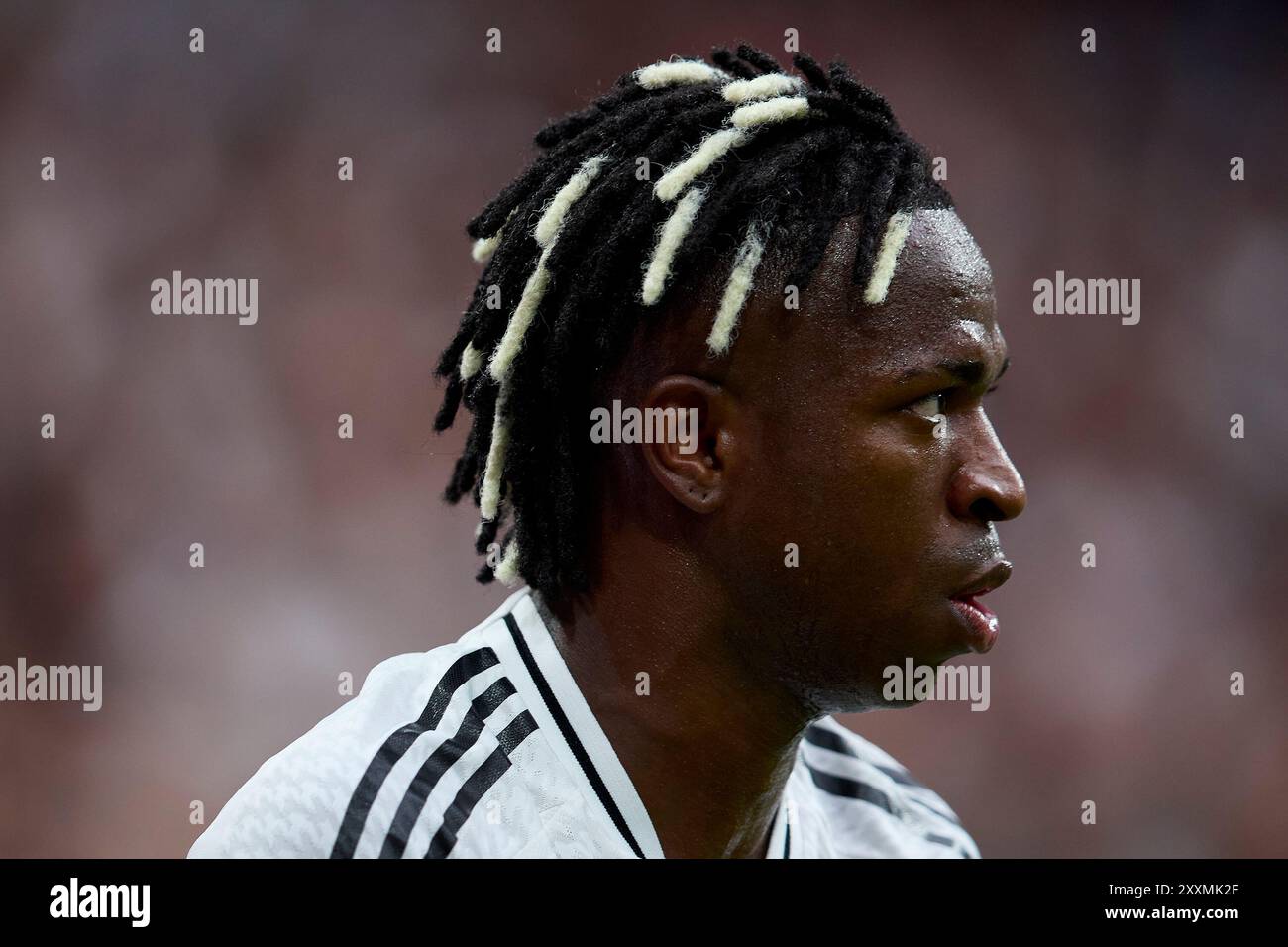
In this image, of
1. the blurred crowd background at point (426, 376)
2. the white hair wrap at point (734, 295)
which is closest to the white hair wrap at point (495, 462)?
the white hair wrap at point (734, 295)

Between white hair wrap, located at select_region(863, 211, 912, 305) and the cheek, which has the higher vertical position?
white hair wrap, located at select_region(863, 211, 912, 305)

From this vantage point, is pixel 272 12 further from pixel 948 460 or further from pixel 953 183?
pixel 948 460

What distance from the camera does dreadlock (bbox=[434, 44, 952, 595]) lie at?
7.10ft

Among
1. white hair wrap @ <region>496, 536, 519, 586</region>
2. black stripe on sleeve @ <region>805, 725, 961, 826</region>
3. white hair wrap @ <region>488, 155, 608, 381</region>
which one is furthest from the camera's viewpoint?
black stripe on sleeve @ <region>805, 725, 961, 826</region>

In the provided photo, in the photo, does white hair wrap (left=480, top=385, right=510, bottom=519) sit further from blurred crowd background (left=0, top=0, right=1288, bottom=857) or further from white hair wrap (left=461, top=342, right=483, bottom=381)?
blurred crowd background (left=0, top=0, right=1288, bottom=857)

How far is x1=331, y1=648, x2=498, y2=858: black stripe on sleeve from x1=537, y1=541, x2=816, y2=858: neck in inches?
6.8

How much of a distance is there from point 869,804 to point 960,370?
112 centimetres

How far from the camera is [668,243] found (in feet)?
7.07

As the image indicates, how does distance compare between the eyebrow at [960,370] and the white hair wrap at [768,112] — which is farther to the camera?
the white hair wrap at [768,112]

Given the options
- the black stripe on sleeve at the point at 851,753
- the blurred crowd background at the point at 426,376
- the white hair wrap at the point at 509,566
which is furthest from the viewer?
the blurred crowd background at the point at 426,376

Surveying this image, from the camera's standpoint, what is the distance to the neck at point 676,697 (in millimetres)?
2256

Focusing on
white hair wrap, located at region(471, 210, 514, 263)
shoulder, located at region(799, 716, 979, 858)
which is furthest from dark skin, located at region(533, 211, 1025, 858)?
shoulder, located at region(799, 716, 979, 858)

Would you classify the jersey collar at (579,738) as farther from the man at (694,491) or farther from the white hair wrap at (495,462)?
the white hair wrap at (495,462)

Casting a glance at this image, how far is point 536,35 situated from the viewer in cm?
486
